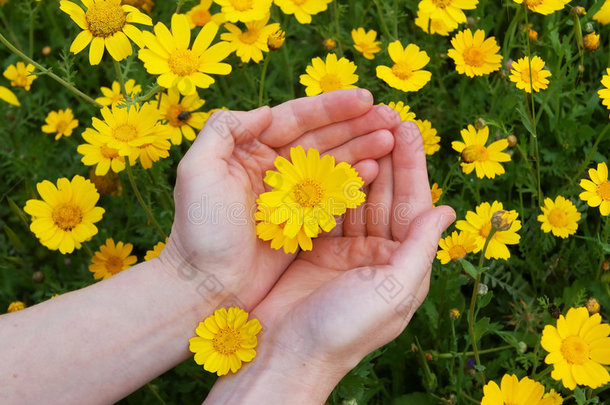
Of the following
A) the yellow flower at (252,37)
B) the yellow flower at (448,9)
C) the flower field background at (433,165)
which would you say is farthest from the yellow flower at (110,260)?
the yellow flower at (448,9)

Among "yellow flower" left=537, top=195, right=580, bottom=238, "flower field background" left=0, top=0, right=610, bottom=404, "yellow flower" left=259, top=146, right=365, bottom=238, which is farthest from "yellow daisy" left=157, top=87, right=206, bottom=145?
"yellow flower" left=537, top=195, right=580, bottom=238

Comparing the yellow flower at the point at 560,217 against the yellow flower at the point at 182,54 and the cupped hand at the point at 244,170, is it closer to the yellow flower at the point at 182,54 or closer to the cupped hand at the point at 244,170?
the cupped hand at the point at 244,170

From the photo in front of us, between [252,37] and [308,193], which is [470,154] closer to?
[308,193]

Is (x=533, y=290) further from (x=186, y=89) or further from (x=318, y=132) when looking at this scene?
(x=186, y=89)

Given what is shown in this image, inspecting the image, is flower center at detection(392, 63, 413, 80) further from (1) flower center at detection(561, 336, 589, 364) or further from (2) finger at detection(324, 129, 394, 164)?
(1) flower center at detection(561, 336, 589, 364)

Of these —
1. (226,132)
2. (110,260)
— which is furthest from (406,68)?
(110,260)
